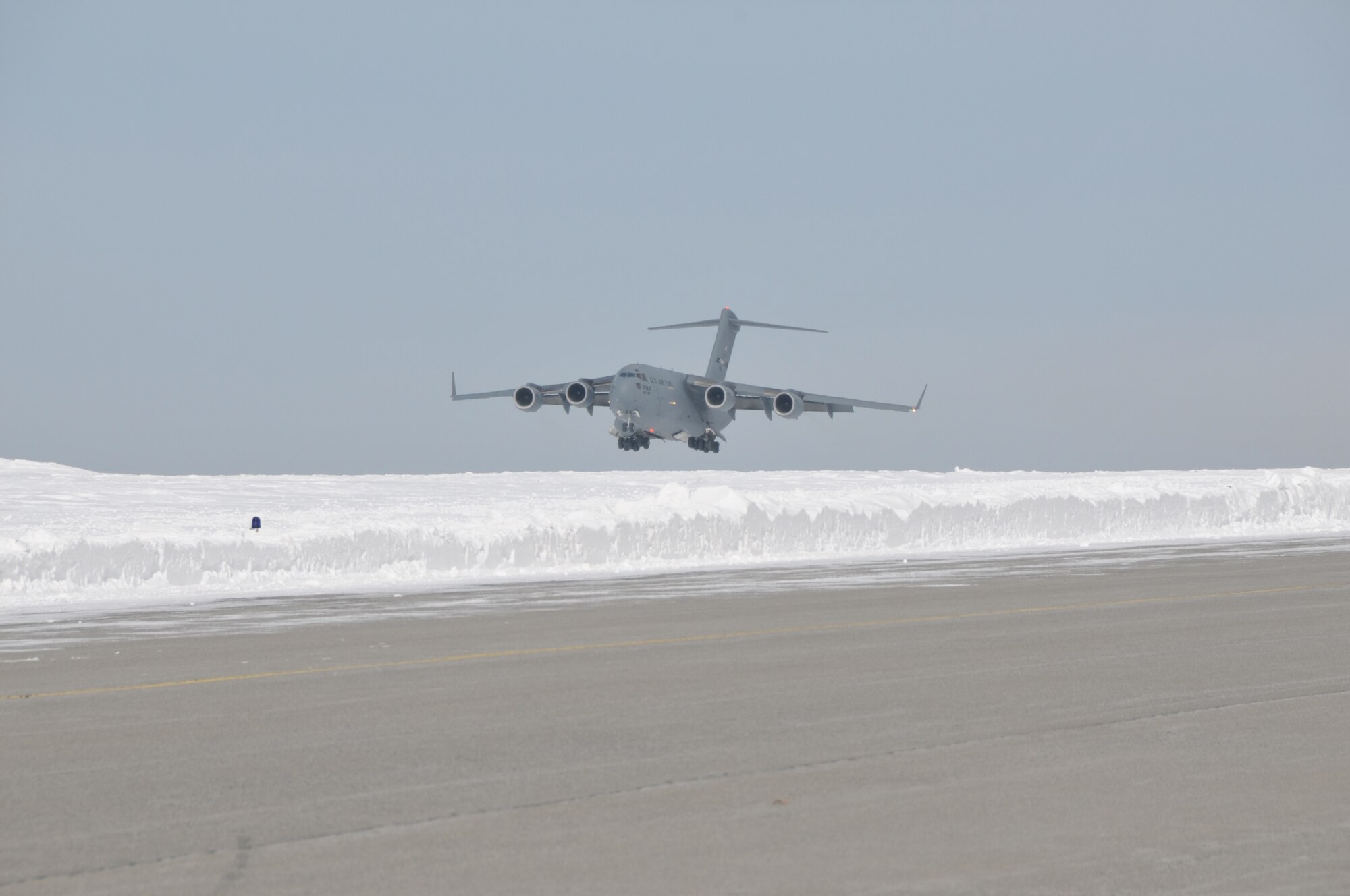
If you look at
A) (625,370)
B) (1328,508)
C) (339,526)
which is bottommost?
(1328,508)

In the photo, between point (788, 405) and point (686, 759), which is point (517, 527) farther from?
point (788, 405)

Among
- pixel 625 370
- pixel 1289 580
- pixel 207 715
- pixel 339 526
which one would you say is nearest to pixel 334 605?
pixel 339 526

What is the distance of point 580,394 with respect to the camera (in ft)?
184

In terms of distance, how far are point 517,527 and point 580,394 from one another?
33009mm

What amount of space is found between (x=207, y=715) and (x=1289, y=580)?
46.2 ft

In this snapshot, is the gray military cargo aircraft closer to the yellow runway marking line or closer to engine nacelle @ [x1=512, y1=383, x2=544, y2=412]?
engine nacelle @ [x1=512, y1=383, x2=544, y2=412]

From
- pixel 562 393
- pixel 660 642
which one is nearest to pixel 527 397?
pixel 562 393

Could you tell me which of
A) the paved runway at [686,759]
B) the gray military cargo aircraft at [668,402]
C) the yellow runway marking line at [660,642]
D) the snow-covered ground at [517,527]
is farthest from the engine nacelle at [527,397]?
the paved runway at [686,759]

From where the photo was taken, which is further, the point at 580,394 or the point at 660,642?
the point at 580,394

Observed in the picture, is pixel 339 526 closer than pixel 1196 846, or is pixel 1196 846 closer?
pixel 1196 846

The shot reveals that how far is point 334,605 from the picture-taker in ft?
52.7

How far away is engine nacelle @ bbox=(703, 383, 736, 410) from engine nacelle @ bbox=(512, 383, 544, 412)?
6806 millimetres

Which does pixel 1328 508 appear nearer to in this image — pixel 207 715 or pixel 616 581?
pixel 616 581

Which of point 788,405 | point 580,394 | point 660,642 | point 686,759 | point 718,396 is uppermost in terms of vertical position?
point 580,394
